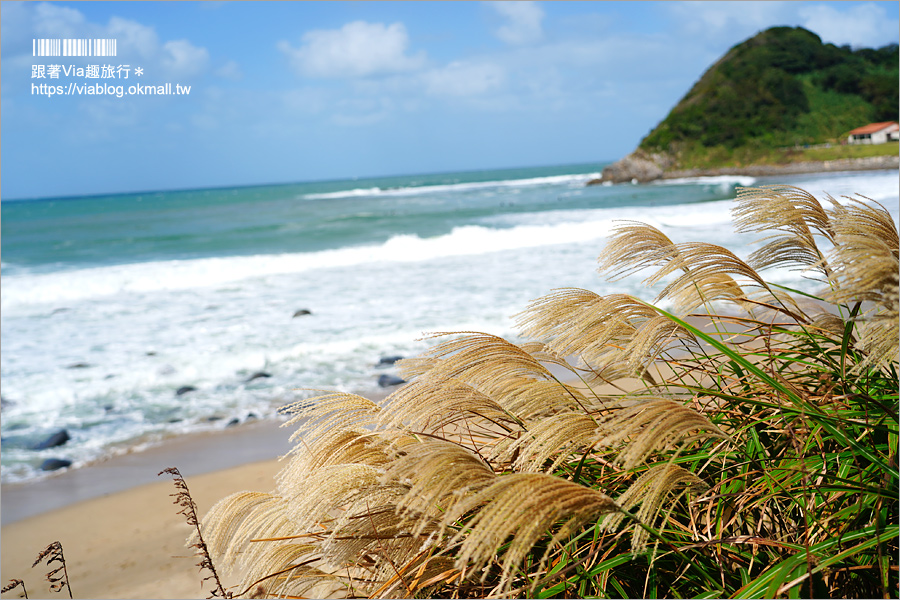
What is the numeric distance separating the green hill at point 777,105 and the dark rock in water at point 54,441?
6135 cm

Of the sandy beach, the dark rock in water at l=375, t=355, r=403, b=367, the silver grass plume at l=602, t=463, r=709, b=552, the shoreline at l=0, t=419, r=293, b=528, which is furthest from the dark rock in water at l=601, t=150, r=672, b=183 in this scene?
the silver grass plume at l=602, t=463, r=709, b=552

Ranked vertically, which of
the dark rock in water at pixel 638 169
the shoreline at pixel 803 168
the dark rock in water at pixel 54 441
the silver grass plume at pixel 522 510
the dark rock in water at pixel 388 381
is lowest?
the dark rock in water at pixel 54 441

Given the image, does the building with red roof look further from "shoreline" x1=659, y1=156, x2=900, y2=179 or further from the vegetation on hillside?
"shoreline" x1=659, y1=156, x2=900, y2=179

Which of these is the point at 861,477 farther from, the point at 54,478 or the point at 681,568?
the point at 54,478

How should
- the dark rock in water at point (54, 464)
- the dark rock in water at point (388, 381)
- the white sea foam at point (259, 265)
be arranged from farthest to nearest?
the white sea foam at point (259, 265), the dark rock in water at point (388, 381), the dark rock in water at point (54, 464)

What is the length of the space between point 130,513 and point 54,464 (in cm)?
144

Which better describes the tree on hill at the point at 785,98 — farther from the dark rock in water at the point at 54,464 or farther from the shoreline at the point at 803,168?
the dark rock in water at the point at 54,464

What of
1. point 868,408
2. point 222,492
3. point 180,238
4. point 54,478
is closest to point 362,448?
point 868,408

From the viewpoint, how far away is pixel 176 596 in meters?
3.81

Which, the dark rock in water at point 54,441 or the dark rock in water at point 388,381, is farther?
the dark rock in water at point 388,381

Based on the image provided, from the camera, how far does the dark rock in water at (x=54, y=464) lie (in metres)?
5.83

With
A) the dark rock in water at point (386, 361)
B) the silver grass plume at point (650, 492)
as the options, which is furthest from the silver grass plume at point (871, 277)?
the dark rock in water at point (386, 361)

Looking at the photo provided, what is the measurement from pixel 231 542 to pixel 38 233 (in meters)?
43.4

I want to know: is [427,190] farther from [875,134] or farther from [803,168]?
[875,134]
